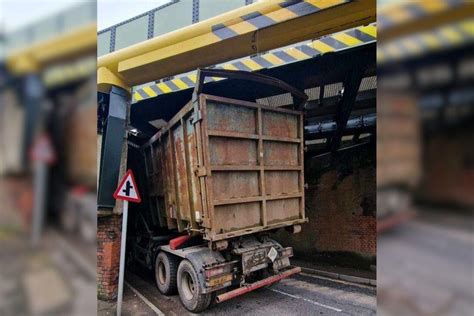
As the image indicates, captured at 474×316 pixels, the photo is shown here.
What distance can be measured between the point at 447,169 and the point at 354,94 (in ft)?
17.6

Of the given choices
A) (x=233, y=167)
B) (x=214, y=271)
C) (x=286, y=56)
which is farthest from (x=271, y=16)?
(x=214, y=271)

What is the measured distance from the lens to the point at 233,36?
12.6ft

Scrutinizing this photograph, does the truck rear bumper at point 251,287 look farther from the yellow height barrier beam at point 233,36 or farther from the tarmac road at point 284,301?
the yellow height barrier beam at point 233,36

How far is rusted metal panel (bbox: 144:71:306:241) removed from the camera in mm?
4395

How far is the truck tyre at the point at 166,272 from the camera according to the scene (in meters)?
5.42

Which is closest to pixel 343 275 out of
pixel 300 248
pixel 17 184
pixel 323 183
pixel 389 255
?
pixel 300 248

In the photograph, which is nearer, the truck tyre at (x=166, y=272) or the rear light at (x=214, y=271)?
the rear light at (x=214, y=271)

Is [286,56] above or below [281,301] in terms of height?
above

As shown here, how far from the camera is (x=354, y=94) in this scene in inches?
228

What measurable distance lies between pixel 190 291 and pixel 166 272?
77 cm

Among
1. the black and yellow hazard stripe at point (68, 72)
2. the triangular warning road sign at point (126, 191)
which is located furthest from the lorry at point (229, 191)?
the black and yellow hazard stripe at point (68, 72)

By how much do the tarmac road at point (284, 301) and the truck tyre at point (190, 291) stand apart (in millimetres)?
184

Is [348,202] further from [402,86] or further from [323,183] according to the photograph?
[402,86]

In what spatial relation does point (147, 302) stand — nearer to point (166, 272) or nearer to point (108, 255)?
point (166, 272)
